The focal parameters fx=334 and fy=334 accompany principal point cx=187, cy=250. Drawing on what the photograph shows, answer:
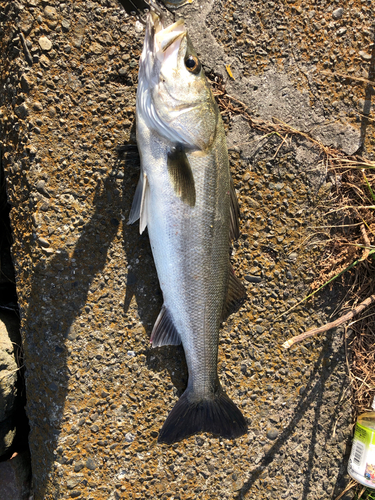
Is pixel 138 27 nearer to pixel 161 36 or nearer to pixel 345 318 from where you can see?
pixel 161 36

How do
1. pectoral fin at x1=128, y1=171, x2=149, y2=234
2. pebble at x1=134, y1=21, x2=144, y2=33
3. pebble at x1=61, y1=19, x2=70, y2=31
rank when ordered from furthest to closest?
pebble at x1=134, y1=21, x2=144, y2=33 < pebble at x1=61, y1=19, x2=70, y2=31 < pectoral fin at x1=128, y1=171, x2=149, y2=234

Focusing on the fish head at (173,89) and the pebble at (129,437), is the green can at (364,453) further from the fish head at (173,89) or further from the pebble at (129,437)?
the fish head at (173,89)

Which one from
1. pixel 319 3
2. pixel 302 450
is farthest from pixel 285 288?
pixel 319 3

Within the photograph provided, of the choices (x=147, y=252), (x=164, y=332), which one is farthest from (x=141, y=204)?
(x=164, y=332)

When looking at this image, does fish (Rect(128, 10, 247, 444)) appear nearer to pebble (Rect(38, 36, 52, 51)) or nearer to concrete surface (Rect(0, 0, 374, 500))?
concrete surface (Rect(0, 0, 374, 500))

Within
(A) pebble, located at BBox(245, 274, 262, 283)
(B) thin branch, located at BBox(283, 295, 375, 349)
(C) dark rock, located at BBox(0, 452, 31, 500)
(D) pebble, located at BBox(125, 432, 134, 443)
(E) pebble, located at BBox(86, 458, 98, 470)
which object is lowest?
(C) dark rock, located at BBox(0, 452, 31, 500)

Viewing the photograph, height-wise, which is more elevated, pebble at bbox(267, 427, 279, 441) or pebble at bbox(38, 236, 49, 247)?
pebble at bbox(38, 236, 49, 247)

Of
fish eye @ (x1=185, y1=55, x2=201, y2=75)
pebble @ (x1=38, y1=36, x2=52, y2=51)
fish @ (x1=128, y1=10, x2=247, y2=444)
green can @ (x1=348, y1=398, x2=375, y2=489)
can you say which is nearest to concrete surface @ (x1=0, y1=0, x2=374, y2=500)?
pebble @ (x1=38, y1=36, x2=52, y2=51)
